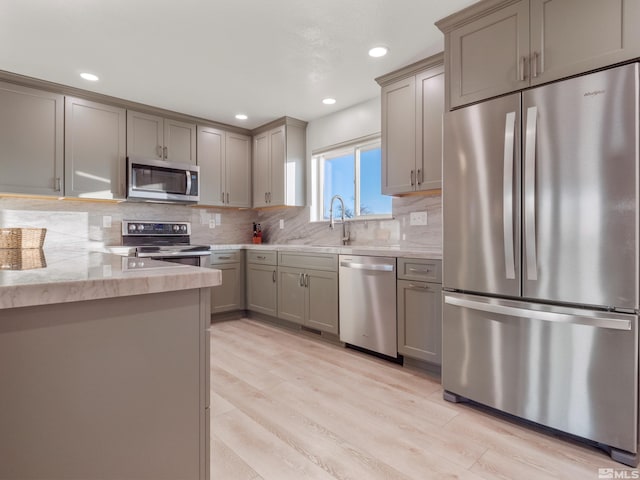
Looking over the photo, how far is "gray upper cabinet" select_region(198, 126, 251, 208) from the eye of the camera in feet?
13.7

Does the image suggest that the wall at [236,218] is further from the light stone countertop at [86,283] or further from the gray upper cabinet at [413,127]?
the light stone countertop at [86,283]

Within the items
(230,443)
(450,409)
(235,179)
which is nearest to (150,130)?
(235,179)

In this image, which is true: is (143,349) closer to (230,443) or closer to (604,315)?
(230,443)

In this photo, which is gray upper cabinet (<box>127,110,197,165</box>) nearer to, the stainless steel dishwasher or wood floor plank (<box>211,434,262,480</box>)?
the stainless steel dishwasher

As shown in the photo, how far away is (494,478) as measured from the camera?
4.73 ft

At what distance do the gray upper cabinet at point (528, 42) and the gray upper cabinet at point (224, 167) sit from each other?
293cm

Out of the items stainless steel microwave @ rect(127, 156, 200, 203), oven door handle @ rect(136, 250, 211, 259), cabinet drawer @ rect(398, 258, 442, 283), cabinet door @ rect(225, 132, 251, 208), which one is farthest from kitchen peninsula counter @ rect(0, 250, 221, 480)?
cabinet door @ rect(225, 132, 251, 208)

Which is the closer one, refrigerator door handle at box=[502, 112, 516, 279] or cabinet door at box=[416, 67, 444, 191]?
refrigerator door handle at box=[502, 112, 516, 279]

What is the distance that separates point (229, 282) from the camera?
4.10m

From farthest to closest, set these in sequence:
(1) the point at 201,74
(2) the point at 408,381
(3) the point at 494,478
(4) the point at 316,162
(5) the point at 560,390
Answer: (4) the point at 316,162 < (1) the point at 201,74 < (2) the point at 408,381 < (5) the point at 560,390 < (3) the point at 494,478

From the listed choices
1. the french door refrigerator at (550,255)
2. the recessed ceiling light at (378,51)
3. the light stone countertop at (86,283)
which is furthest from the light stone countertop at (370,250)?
the light stone countertop at (86,283)

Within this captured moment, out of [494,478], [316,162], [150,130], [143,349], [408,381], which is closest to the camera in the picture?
[143,349]

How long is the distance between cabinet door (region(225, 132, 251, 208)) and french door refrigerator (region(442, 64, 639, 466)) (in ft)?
9.82

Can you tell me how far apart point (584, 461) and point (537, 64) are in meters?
1.91
